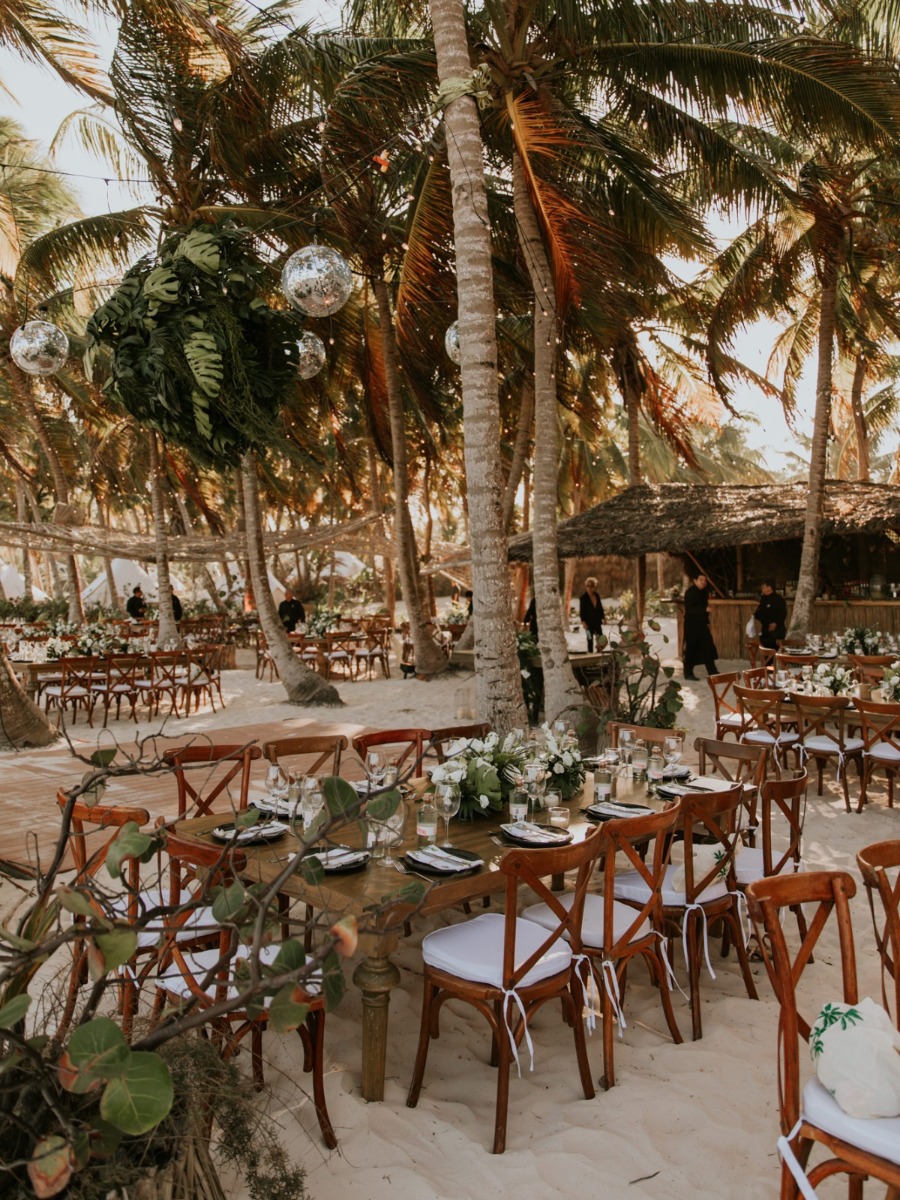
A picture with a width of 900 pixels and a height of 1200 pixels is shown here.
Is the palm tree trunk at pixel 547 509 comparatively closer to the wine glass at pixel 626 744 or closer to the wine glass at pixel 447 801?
the wine glass at pixel 626 744

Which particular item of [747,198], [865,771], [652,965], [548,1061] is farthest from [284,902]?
[747,198]

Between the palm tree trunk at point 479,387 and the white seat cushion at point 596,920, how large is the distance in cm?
192

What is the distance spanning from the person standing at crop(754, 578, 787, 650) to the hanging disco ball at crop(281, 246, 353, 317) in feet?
27.2

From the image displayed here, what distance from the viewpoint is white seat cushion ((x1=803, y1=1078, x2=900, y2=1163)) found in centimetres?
173

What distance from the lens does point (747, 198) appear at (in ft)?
28.5

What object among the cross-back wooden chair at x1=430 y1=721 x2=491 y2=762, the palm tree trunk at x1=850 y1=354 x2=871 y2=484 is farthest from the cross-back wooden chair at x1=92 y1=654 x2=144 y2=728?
the palm tree trunk at x1=850 y1=354 x2=871 y2=484

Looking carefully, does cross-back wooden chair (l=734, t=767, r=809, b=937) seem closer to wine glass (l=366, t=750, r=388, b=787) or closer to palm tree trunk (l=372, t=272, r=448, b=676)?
wine glass (l=366, t=750, r=388, b=787)

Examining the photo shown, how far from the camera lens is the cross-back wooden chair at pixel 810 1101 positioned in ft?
5.77

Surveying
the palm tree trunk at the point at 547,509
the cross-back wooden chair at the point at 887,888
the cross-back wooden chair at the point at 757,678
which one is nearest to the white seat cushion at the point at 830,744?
the cross-back wooden chair at the point at 757,678

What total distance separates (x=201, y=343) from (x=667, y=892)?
272 centimetres

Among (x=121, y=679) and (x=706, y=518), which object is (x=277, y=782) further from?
(x=706, y=518)

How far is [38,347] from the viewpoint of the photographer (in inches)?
259

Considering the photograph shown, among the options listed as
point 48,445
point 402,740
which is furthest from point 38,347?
point 48,445

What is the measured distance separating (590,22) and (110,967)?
8.51m
